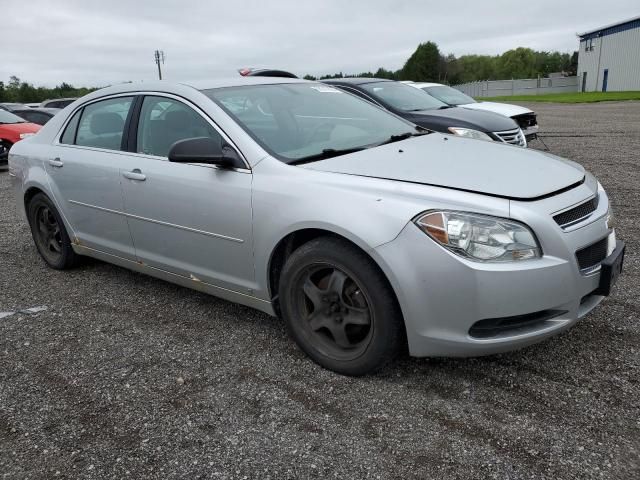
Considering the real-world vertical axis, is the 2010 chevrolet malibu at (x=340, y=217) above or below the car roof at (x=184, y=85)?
below

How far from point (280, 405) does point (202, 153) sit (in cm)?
143

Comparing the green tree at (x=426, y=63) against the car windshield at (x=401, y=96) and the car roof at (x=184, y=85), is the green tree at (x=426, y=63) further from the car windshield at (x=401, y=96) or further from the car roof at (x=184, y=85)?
the car roof at (x=184, y=85)

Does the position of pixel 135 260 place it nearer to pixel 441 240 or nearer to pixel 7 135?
pixel 441 240

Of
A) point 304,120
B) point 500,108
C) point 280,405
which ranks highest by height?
point 304,120

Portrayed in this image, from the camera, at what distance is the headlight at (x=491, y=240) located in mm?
2492

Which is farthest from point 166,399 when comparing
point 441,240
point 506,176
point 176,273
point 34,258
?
point 34,258

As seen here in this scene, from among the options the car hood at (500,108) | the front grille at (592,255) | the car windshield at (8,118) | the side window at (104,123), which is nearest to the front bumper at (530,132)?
the car hood at (500,108)

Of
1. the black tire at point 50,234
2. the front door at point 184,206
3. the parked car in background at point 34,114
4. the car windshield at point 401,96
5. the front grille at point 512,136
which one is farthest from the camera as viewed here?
the parked car in background at point 34,114

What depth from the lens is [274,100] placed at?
371 centimetres

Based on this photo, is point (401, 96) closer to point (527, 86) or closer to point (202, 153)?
point (202, 153)

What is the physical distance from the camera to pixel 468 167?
9.59 ft

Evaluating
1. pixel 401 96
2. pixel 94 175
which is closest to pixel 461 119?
pixel 401 96

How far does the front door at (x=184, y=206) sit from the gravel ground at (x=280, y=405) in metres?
0.45

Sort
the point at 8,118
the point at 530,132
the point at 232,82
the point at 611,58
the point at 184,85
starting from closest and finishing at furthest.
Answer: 1. the point at 184,85
2. the point at 232,82
3. the point at 530,132
4. the point at 8,118
5. the point at 611,58
